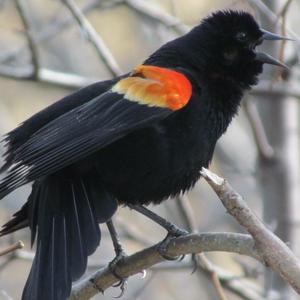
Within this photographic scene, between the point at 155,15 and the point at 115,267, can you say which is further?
the point at 155,15

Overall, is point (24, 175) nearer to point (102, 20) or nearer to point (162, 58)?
point (162, 58)

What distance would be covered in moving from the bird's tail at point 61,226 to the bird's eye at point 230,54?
0.92m

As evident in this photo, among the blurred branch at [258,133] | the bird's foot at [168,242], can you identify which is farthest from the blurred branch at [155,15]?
the bird's foot at [168,242]

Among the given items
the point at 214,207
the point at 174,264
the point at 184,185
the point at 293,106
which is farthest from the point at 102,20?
the point at 184,185

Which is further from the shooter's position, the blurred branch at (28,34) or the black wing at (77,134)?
the blurred branch at (28,34)

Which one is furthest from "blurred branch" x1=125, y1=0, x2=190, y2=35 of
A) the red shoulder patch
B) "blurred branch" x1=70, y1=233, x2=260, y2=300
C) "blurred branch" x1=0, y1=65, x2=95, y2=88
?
"blurred branch" x1=70, y1=233, x2=260, y2=300

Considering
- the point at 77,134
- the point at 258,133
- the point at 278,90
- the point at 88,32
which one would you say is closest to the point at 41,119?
the point at 77,134

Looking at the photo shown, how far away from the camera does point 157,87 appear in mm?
3977

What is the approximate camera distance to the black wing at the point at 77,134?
143 inches

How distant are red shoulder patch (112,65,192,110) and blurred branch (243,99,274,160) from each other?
1.28 m

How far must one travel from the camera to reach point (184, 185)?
13.4 feet

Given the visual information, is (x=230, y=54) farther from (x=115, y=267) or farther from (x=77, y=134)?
(x=115, y=267)

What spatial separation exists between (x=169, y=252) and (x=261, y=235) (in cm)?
88

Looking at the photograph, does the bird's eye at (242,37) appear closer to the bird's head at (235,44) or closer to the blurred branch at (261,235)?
→ the bird's head at (235,44)
